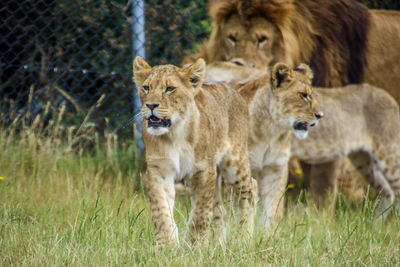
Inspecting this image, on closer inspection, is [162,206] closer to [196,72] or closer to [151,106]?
[151,106]

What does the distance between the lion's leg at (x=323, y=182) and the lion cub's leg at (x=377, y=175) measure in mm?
218

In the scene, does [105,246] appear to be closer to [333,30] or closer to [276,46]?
[276,46]

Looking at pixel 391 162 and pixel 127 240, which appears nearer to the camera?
pixel 127 240

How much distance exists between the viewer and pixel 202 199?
336cm

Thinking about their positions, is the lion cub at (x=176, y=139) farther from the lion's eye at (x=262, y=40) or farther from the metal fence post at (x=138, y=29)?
the metal fence post at (x=138, y=29)

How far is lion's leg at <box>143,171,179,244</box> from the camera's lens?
125 inches

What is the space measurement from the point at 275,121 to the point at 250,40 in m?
1.06

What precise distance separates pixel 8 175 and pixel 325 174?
7.48 ft

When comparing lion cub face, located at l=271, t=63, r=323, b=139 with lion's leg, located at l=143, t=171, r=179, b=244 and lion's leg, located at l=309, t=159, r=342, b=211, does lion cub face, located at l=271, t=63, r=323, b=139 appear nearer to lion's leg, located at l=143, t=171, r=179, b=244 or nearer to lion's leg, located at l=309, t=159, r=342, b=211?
lion's leg, located at l=143, t=171, r=179, b=244

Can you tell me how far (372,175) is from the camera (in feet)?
16.8

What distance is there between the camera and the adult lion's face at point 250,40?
490 centimetres

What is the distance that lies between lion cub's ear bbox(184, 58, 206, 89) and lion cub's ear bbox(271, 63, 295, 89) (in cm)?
81

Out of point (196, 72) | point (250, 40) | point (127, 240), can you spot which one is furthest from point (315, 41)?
point (127, 240)

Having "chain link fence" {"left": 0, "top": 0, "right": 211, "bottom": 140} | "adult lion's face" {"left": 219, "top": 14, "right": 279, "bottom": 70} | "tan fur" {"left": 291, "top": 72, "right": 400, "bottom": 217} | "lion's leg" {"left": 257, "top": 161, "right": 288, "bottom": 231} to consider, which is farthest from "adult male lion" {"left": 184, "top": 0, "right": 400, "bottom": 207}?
"lion's leg" {"left": 257, "top": 161, "right": 288, "bottom": 231}
